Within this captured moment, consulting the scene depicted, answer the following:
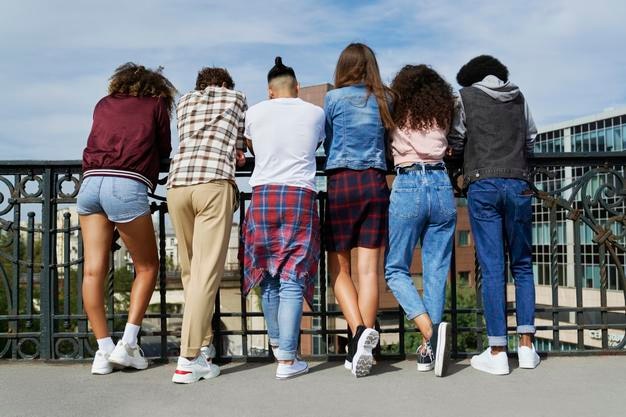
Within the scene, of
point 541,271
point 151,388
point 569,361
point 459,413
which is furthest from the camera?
point 541,271

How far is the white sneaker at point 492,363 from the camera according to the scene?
4.07 m

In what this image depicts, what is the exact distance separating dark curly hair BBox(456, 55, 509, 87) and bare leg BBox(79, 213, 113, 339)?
2.63 meters

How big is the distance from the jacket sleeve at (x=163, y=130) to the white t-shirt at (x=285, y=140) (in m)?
0.60

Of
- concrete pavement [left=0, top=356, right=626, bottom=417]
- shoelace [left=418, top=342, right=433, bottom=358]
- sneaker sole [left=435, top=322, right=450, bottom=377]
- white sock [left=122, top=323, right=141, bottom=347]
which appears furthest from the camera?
white sock [left=122, top=323, right=141, bottom=347]

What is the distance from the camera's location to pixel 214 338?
4.63 meters

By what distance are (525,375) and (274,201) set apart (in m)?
1.96

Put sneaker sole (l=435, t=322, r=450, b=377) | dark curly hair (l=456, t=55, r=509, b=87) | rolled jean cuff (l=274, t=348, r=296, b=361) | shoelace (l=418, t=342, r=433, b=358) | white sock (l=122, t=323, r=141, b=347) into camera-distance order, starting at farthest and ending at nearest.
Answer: dark curly hair (l=456, t=55, r=509, b=87) < white sock (l=122, t=323, r=141, b=347) < shoelace (l=418, t=342, r=433, b=358) < rolled jean cuff (l=274, t=348, r=296, b=361) < sneaker sole (l=435, t=322, r=450, b=377)

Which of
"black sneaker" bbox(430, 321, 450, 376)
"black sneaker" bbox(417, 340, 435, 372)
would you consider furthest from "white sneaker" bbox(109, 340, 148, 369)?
"black sneaker" bbox(430, 321, 450, 376)

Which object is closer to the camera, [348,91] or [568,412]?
[568,412]

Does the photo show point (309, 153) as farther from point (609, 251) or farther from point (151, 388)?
point (609, 251)

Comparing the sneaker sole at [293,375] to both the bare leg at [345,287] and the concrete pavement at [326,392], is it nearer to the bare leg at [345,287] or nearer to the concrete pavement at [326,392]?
the concrete pavement at [326,392]

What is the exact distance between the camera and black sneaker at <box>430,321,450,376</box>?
12.7 feet

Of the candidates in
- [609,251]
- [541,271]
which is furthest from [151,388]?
[541,271]

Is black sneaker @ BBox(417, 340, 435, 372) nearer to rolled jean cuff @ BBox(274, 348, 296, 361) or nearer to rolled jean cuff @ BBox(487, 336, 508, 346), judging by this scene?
rolled jean cuff @ BBox(487, 336, 508, 346)
